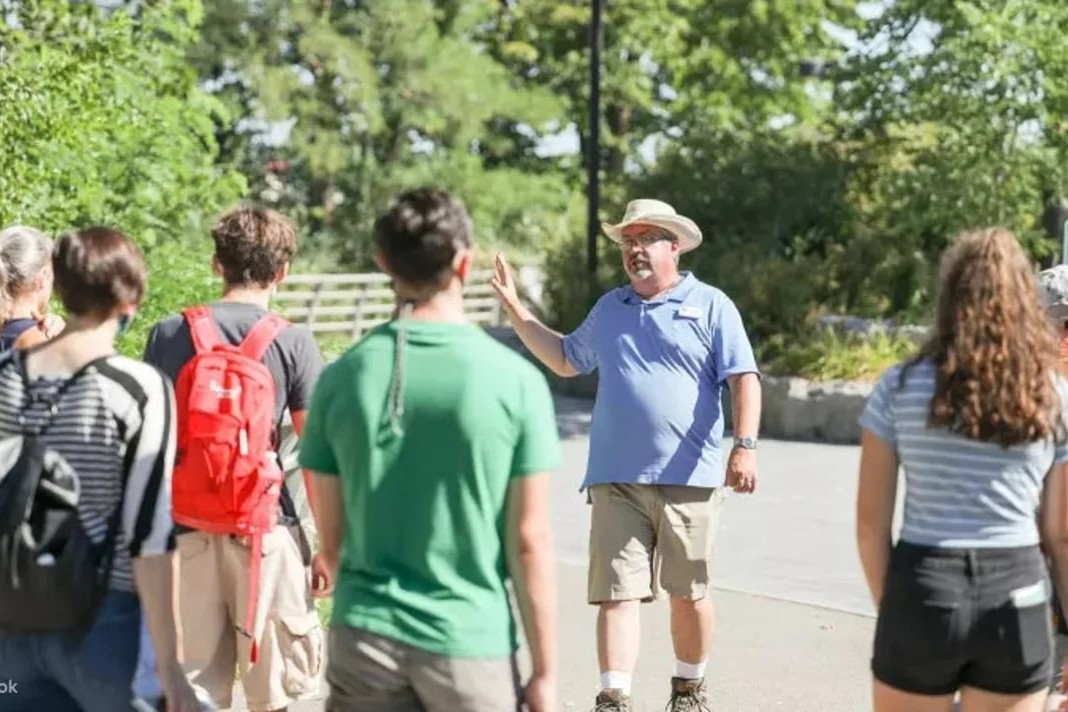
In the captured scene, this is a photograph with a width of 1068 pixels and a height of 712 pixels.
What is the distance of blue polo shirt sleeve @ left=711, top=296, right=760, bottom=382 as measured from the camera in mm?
6641

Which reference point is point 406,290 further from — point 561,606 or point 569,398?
point 569,398

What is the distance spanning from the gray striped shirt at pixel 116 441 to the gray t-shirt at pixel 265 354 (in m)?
1.04

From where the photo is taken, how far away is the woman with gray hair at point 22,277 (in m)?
5.18

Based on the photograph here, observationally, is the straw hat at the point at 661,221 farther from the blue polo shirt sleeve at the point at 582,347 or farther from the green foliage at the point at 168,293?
the green foliage at the point at 168,293

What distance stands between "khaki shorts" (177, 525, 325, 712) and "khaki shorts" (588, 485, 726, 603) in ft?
5.43

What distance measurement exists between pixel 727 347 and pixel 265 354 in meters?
2.17

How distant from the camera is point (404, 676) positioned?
12.1 ft

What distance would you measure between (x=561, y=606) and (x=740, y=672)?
1479 mm

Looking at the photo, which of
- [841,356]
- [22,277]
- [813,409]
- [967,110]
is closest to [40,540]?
[22,277]

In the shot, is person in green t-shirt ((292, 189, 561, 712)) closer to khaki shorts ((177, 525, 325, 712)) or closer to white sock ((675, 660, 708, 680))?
khaki shorts ((177, 525, 325, 712))

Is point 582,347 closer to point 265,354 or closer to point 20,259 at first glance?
point 265,354

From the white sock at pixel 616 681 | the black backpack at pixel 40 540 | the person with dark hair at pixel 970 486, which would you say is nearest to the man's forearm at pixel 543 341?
the white sock at pixel 616 681

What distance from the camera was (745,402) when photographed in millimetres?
6672

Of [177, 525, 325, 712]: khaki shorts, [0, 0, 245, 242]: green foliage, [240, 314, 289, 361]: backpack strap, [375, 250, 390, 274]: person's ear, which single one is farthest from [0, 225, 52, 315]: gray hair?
[0, 0, 245, 242]: green foliage
